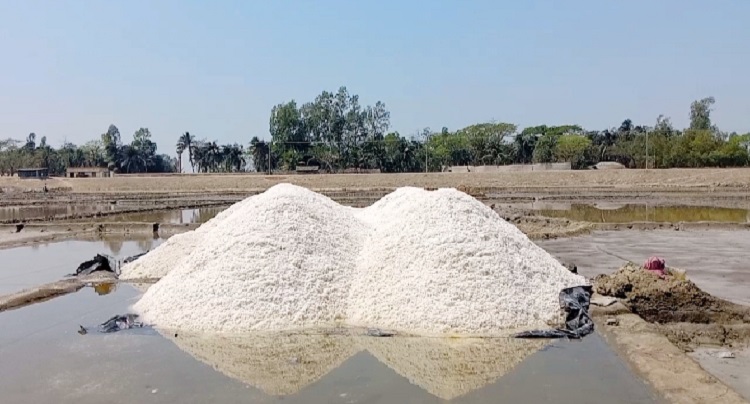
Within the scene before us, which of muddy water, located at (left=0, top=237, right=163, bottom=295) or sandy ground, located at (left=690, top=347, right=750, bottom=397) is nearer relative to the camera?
sandy ground, located at (left=690, top=347, right=750, bottom=397)

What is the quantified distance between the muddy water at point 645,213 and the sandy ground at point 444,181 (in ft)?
40.4

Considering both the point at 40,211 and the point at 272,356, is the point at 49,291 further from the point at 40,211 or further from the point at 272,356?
the point at 40,211

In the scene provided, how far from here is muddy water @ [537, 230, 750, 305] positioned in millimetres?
7867

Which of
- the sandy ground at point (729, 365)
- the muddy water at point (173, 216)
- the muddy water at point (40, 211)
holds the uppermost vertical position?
the muddy water at point (40, 211)

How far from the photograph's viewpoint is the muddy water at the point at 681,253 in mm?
7867

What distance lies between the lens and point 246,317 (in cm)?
568

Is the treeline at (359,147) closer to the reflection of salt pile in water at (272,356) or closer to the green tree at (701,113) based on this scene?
the green tree at (701,113)

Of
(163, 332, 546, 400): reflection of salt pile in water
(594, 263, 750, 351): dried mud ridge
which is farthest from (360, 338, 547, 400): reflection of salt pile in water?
(594, 263, 750, 351): dried mud ridge

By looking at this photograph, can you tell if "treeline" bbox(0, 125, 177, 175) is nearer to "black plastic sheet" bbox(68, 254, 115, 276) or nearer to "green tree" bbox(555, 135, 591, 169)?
"green tree" bbox(555, 135, 591, 169)

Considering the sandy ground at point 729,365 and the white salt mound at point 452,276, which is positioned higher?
the white salt mound at point 452,276

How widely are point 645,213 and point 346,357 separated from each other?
52.5ft

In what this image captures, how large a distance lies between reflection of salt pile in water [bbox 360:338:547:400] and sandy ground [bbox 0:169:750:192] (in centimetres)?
2791

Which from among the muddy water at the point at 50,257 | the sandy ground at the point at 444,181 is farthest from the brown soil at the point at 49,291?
the sandy ground at the point at 444,181

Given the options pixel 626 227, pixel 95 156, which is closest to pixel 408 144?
pixel 95 156
